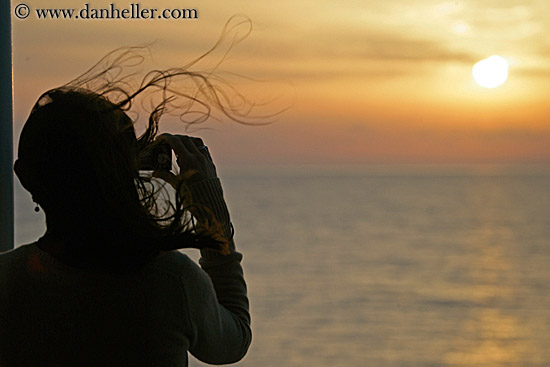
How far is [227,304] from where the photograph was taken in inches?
26.9

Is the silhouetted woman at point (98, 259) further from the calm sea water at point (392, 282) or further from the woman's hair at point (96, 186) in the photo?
the calm sea water at point (392, 282)

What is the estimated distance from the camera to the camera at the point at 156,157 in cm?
68

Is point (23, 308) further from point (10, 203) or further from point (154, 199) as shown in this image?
point (10, 203)

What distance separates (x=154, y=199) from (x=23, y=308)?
143 millimetres

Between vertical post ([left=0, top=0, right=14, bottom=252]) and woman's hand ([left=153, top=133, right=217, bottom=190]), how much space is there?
0.90ft

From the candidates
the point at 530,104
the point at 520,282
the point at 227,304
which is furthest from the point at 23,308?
the point at 520,282

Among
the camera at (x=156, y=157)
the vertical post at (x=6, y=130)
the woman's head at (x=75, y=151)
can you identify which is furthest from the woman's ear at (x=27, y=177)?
the vertical post at (x=6, y=130)

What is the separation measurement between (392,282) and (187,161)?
682cm

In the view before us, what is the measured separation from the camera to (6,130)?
873 millimetres

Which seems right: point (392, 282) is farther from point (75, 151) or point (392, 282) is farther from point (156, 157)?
point (75, 151)

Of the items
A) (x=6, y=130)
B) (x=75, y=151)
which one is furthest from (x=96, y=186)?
(x=6, y=130)

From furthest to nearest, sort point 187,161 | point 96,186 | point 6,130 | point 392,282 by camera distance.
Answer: point 392,282
point 6,130
point 187,161
point 96,186

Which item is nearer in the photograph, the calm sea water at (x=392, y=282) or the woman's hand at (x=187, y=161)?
the woman's hand at (x=187, y=161)

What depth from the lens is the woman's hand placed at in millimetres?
689
